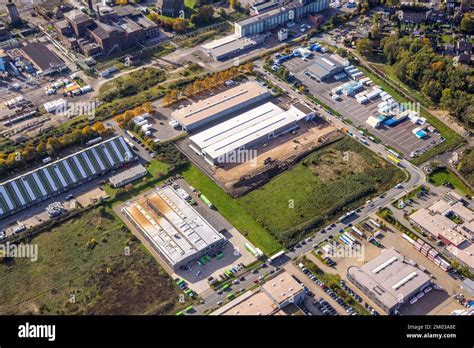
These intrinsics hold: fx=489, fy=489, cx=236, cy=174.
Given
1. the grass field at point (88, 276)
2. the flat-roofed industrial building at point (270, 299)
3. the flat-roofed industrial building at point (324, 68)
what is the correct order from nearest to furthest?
the flat-roofed industrial building at point (270, 299) → the grass field at point (88, 276) → the flat-roofed industrial building at point (324, 68)

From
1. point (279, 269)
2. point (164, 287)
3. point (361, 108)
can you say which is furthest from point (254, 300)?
point (361, 108)

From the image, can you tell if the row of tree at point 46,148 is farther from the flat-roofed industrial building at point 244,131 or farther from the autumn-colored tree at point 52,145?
the flat-roofed industrial building at point 244,131

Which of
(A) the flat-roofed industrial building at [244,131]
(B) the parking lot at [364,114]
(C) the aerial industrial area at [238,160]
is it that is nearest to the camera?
(C) the aerial industrial area at [238,160]

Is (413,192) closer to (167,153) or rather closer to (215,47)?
(167,153)

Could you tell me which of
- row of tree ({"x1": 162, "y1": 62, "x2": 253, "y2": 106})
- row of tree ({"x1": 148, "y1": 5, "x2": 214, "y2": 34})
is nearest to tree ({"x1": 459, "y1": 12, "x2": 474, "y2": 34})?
row of tree ({"x1": 162, "y1": 62, "x2": 253, "y2": 106})

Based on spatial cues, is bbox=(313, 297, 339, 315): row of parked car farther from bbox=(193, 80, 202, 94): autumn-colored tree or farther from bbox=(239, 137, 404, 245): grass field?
bbox=(193, 80, 202, 94): autumn-colored tree

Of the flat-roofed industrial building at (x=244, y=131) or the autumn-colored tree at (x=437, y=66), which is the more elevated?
the autumn-colored tree at (x=437, y=66)

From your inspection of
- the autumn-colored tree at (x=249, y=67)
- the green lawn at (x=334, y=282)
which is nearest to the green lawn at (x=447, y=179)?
the green lawn at (x=334, y=282)
